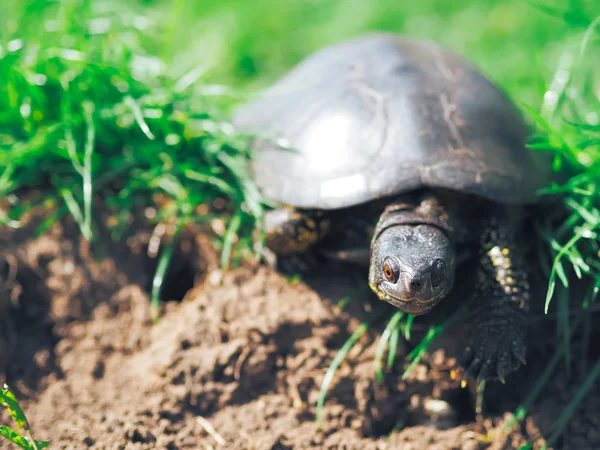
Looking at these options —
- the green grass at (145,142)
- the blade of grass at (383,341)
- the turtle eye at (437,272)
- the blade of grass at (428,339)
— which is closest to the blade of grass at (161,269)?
the green grass at (145,142)

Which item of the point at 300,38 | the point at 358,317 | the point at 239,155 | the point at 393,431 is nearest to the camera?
the point at 393,431

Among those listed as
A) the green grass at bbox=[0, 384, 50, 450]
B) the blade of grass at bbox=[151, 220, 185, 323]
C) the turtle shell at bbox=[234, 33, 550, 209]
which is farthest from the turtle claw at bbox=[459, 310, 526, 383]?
the green grass at bbox=[0, 384, 50, 450]

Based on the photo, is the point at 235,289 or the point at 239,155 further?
the point at 239,155

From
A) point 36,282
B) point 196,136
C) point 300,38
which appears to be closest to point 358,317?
point 196,136

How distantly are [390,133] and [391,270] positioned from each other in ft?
2.23

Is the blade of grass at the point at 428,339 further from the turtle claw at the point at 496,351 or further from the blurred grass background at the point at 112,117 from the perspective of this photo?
the blurred grass background at the point at 112,117

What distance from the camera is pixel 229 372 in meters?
2.41

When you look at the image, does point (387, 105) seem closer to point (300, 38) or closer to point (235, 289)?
point (235, 289)

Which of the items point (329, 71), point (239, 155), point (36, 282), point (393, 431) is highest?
point (329, 71)

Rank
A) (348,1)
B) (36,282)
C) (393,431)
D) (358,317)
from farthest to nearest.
Result: 1. (348,1)
2. (36,282)
3. (358,317)
4. (393,431)

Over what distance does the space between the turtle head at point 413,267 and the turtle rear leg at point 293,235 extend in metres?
0.40

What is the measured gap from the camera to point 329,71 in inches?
116

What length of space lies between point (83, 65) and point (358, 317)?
189cm

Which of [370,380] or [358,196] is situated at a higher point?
[358,196]
